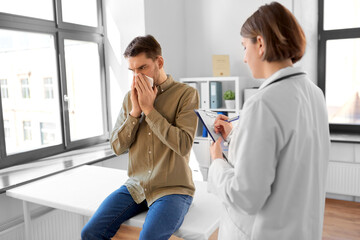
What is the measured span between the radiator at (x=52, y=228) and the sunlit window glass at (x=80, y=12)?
1704 mm

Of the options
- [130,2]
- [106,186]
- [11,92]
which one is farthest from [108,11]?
[106,186]

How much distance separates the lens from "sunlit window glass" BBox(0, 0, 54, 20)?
2367mm

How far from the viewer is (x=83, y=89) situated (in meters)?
3.10

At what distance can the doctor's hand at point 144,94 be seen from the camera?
145cm

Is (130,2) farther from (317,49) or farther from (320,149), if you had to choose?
(320,149)

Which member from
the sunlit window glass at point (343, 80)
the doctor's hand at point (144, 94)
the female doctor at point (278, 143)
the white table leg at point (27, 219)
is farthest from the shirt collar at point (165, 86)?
the sunlit window glass at point (343, 80)

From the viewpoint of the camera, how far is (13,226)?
2074 millimetres

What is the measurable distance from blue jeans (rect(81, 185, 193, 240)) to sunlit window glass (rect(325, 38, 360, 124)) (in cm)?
260

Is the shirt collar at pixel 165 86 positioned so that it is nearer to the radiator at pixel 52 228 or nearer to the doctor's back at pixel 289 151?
the doctor's back at pixel 289 151

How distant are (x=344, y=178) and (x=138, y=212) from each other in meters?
2.45

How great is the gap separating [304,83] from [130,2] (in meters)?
2.59

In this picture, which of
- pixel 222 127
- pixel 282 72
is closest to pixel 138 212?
pixel 222 127

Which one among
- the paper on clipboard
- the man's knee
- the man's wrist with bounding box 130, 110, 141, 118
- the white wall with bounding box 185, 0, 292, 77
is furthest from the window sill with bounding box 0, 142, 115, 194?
the white wall with bounding box 185, 0, 292, 77

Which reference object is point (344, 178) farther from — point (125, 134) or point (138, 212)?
point (125, 134)
